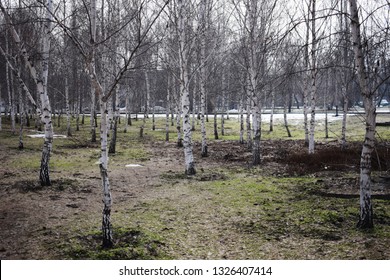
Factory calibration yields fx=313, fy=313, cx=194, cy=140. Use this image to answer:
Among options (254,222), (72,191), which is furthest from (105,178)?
(72,191)

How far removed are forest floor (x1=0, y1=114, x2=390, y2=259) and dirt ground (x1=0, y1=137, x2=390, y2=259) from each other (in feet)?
0.08

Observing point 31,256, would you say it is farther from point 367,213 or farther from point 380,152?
point 380,152

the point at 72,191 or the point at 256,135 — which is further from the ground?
the point at 256,135

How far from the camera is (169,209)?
7453 millimetres

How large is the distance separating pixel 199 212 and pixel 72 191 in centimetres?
388

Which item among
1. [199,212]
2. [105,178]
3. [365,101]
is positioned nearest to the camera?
[105,178]

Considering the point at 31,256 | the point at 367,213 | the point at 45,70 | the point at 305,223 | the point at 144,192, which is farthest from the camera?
the point at 45,70

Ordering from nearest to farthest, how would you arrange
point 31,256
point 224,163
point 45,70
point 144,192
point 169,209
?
1. point 31,256
2. point 169,209
3. point 144,192
4. point 45,70
5. point 224,163

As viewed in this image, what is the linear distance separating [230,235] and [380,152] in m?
8.59

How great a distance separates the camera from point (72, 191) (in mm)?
8781

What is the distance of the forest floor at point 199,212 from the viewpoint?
510 cm

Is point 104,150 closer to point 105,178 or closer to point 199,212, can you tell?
point 105,178

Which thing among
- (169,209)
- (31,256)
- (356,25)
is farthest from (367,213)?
(31,256)

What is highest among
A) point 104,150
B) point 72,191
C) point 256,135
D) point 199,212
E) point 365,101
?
point 365,101
